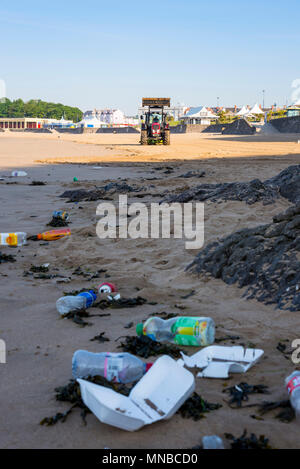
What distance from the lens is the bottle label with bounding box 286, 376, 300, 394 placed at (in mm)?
2285

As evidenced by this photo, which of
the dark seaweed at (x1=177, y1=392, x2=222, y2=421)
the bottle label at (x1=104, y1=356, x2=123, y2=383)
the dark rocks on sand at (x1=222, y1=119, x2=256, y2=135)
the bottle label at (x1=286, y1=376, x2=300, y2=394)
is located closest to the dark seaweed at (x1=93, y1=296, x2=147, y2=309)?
the bottle label at (x1=104, y1=356, x2=123, y2=383)

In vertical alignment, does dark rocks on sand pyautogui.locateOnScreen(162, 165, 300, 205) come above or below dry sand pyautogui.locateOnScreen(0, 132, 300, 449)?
above

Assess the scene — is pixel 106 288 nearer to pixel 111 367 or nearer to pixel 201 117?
pixel 111 367

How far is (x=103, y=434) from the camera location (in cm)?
206

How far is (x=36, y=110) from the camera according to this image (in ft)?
526

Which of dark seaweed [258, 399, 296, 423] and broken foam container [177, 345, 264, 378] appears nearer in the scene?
dark seaweed [258, 399, 296, 423]

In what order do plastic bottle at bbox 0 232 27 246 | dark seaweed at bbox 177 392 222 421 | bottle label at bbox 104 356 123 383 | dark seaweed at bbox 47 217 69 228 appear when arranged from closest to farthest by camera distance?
dark seaweed at bbox 177 392 222 421, bottle label at bbox 104 356 123 383, plastic bottle at bbox 0 232 27 246, dark seaweed at bbox 47 217 69 228

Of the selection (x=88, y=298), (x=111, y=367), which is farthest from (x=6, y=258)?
(x=111, y=367)

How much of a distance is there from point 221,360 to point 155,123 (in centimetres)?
2975

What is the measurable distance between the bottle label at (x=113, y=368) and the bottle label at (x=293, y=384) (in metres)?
0.86

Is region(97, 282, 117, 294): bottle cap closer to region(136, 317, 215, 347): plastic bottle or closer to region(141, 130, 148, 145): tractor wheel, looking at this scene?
region(136, 317, 215, 347): plastic bottle

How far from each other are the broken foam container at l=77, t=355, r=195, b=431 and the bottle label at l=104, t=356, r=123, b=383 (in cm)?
22

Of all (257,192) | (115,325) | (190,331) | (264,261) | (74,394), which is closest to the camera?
(74,394)

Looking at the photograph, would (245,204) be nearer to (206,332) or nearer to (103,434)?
(206,332)
